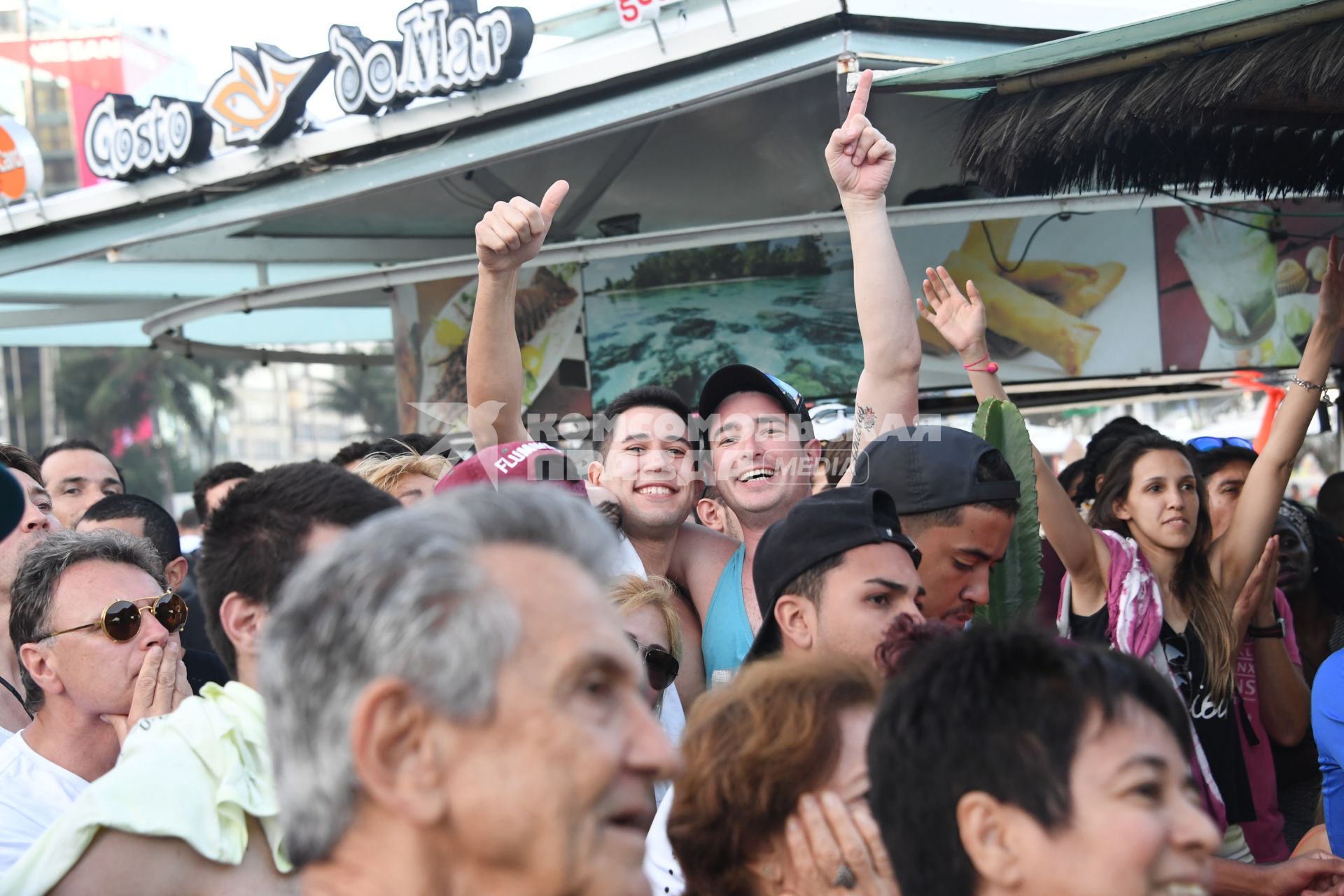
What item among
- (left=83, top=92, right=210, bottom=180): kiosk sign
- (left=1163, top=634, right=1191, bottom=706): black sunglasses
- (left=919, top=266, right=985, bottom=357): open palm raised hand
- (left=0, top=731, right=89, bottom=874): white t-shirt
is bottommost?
(left=1163, top=634, right=1191, bottom=706): black sunglasses

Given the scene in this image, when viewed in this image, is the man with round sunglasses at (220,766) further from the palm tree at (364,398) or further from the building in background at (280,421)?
the building in background at (280,421)

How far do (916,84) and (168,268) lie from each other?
9619 mm

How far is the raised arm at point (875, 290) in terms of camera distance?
3457mm

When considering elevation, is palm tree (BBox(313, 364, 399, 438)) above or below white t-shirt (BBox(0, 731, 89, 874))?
above

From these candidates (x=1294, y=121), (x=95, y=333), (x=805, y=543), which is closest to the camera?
(x=805, y=543)

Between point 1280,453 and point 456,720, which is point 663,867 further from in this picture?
point 1280,453

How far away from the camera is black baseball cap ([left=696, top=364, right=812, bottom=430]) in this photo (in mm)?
3746

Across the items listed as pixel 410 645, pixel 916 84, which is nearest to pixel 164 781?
pixel 410 645

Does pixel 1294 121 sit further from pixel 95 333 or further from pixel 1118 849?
pixel 95 333

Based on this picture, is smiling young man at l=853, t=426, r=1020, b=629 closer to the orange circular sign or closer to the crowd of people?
the crowd of people

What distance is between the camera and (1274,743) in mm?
4375

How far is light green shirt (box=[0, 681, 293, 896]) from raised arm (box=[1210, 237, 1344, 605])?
3.22 metres

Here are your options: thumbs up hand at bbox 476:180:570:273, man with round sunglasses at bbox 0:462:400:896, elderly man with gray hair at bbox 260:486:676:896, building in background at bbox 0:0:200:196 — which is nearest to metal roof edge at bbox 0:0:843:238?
building in background at bbox 0:0:200:196

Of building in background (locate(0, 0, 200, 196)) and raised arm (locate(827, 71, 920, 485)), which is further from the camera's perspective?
building in background (locate(0, 0, 200, 196))
